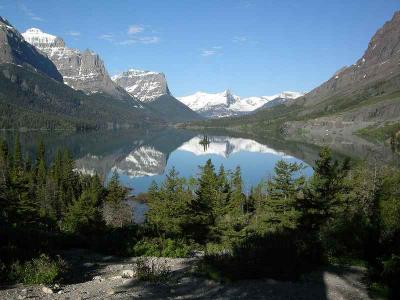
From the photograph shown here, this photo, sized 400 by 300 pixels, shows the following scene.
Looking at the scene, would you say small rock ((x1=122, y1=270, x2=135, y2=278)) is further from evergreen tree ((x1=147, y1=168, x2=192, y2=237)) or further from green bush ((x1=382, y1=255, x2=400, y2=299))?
evergreen tree ((x1=147, y1=168, x2=192, y2=237))

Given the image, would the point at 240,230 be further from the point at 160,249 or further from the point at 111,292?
the point at 111,292

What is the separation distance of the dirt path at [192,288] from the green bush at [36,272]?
20.6 inches

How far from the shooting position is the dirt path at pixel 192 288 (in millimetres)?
12156

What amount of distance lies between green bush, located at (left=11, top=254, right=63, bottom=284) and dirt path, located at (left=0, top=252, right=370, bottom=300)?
1.72 feet

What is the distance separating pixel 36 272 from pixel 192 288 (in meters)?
5.12

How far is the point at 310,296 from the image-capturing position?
12.8 metres

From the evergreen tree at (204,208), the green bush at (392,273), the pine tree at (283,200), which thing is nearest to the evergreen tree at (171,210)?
the evergreen tree at (204,208)

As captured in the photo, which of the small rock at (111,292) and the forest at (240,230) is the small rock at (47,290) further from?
the small rock at (111,292)

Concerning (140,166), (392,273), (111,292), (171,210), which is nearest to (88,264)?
(111,292)

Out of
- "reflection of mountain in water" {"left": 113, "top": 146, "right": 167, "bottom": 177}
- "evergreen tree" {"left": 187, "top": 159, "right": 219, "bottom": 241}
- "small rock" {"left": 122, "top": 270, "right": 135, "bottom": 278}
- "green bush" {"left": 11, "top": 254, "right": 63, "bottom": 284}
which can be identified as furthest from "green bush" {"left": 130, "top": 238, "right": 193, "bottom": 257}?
"reflection of mountain in water" {"left": 113, "top": 146, "right": 167, "bottom": 177}

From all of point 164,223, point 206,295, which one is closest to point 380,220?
point 206,295

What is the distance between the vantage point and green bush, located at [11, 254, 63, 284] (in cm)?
1292

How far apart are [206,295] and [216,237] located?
33.5m

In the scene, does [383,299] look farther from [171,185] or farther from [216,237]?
[171,185]
